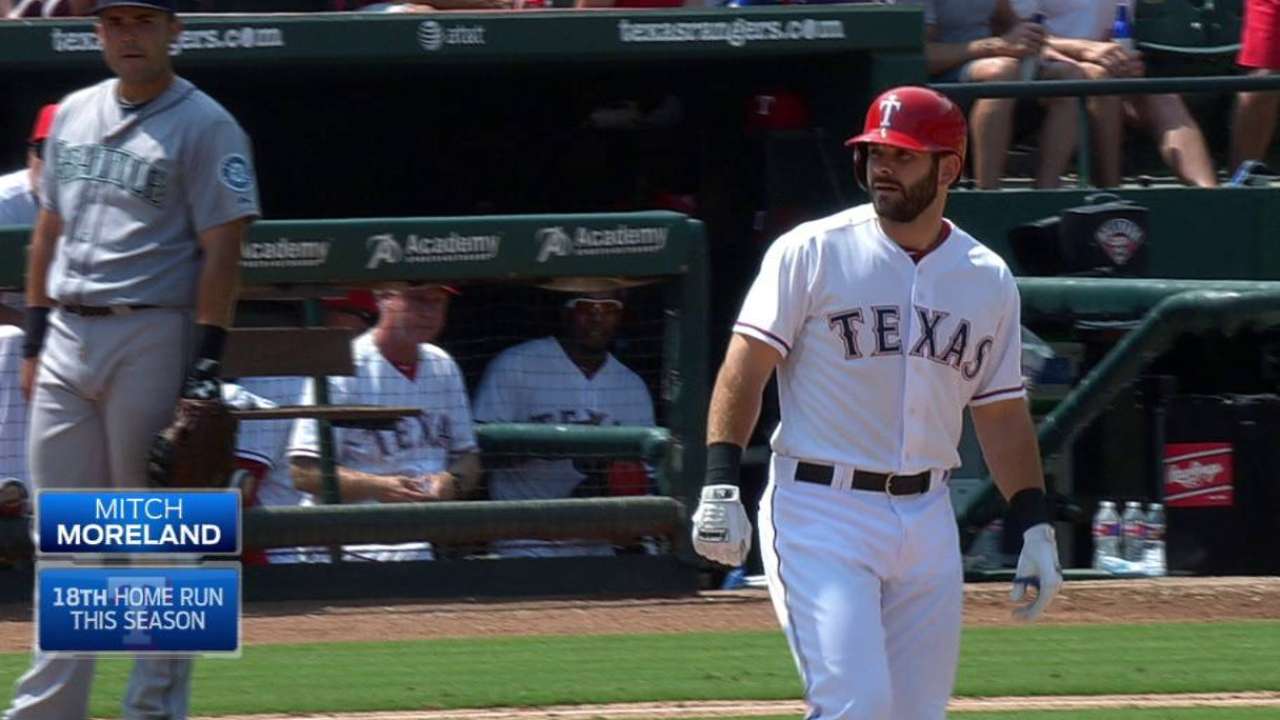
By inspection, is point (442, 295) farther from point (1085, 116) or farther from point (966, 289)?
point (966, 289)

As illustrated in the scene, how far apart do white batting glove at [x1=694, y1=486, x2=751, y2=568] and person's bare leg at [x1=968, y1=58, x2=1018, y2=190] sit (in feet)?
18.5

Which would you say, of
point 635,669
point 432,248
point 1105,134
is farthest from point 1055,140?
point 635,669

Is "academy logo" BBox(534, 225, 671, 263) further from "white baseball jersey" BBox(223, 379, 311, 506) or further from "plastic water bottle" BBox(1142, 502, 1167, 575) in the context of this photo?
"plastic water bottle" BBox(1142, 502, 1167, 575)

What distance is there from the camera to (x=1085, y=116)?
32.2 ft

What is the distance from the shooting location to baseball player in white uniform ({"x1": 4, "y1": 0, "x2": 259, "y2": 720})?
206 inches

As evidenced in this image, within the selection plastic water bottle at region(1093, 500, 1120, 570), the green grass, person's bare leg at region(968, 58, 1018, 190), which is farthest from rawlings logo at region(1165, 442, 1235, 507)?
person's bare leg at region(968, 58, 1018, 190)

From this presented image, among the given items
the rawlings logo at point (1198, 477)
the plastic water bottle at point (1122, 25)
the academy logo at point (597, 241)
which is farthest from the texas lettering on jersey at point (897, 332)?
the plastic water bottle at point (1122, 25)

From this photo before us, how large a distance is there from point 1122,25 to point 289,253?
463 centimetres

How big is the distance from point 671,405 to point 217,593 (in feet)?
10.2

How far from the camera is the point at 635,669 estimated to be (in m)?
6.74

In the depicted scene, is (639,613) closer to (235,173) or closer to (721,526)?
(235,173)

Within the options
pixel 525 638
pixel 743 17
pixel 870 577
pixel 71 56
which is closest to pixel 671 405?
pixel 525 638

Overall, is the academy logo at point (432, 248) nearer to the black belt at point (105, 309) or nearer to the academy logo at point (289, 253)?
the academy logo at point (289, 253)

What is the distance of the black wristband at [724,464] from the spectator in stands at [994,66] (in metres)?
5.55
